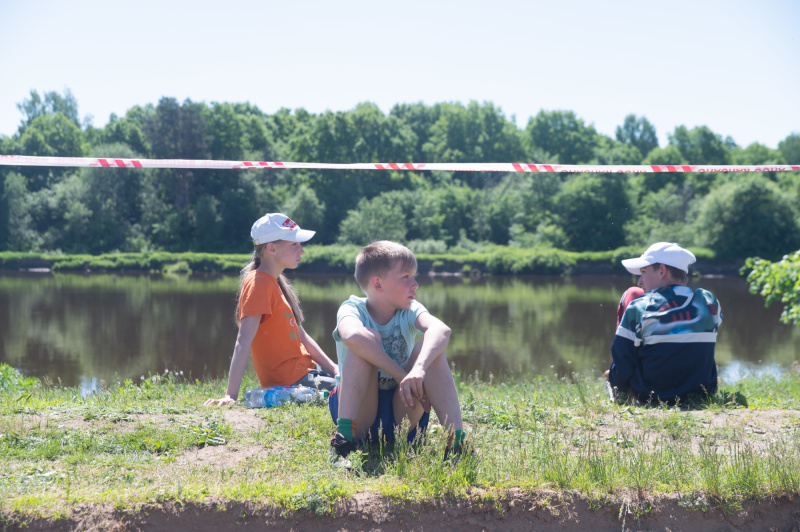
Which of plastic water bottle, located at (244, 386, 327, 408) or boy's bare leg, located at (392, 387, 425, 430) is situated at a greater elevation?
boy's bare leg, located at (392, 387, 425, 430)

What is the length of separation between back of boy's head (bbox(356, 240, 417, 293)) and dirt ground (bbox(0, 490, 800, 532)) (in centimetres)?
110

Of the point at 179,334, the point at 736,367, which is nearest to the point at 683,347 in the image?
the point at 736,367

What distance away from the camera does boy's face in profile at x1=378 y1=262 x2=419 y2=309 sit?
11.6 feet

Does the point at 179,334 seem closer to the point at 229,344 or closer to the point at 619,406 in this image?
the point at 229,344

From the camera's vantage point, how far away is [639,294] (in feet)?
17.6

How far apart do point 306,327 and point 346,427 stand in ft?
52.1

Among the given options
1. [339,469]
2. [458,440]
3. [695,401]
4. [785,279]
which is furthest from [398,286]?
[785,279]

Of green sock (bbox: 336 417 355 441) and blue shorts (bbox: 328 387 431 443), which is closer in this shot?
green sock (bbox: 336 417 355 441)

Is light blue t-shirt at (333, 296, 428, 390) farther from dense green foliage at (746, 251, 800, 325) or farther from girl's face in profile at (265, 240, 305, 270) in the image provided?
dense green foliage at (746, 251, 800, 325)

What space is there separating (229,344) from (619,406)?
12.8m

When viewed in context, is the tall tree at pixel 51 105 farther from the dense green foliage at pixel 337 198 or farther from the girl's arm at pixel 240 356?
the girl's arm at pixel 240 356

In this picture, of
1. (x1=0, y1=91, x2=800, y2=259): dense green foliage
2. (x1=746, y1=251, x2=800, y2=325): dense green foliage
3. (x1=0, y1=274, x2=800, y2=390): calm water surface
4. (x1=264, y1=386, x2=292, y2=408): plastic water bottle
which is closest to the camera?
(x1=264, y1=386, x2=292, y2=408): plastic water bottle

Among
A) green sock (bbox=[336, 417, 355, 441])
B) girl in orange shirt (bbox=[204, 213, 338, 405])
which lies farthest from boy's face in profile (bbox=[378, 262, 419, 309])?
girl in orange shirt (bbox=[204, 213, 338, 405])

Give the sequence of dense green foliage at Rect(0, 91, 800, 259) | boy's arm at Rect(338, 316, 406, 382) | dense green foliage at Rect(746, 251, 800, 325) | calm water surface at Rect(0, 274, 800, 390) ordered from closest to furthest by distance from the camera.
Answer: boy's arm at Rect(338, 316, 406, 382) → dense green foliage at Rect(746, 251, 800, 325) → calm water surface at Rect(0, 274, 800, 390) → dense green foliage at Rect(0, 91, 800, 259)
